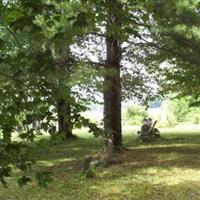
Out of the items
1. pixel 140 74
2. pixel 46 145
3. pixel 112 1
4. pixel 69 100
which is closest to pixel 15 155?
pixel 46 145

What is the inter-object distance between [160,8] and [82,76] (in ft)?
10.7

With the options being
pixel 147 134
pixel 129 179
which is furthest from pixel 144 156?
pixel 147 134

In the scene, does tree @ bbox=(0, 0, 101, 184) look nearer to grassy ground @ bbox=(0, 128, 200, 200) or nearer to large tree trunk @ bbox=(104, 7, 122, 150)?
grassy ground @ bbox=(0, 128, 200, 200)

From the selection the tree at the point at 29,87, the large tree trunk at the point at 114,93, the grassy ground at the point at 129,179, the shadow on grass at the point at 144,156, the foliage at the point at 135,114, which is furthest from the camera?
the foliage at the point at 135,114

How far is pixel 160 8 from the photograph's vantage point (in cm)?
1195

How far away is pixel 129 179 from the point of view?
11.9m

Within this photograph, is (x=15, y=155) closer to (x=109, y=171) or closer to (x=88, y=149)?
(x=109, y=171)

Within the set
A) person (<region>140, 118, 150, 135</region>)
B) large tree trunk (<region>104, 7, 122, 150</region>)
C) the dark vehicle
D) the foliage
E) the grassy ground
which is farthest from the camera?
the foliage

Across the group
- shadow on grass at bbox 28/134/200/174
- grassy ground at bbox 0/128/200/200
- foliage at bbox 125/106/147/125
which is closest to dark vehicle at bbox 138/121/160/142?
shadow on grass at bbox 28/134/200/174

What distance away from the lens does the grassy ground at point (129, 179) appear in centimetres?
1019

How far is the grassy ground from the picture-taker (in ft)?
33.4

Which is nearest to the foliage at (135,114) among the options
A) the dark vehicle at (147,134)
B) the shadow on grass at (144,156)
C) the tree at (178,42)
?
the dark vehicle at (147,134)

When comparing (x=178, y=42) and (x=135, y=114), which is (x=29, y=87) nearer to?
(x=178, y=42)

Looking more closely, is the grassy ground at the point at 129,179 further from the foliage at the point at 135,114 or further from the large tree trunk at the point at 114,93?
the foliage at the point at 135,114
